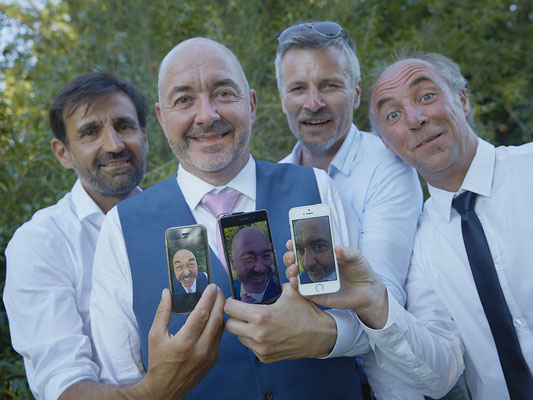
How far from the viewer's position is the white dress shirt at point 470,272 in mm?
2156

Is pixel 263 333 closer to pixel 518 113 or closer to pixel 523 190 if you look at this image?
pixel 523 190

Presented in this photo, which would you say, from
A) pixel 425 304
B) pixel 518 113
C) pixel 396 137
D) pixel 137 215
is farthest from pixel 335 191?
pixel 518 113

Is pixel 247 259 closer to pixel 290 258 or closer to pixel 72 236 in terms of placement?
pixel 290 258

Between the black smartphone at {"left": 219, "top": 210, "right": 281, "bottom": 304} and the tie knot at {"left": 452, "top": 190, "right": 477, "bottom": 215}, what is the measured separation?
1138mm

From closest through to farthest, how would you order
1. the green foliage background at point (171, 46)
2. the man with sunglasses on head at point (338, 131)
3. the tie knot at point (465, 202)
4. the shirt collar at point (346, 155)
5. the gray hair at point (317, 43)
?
1. the tie knot at point (465, 202)
2. the man with sunglasses on head at point (338, 131)
3. the shirt collar at point (346, 155)
4. the gray hair at point (317, 43)
5. the green foliage background at point (171, 46)

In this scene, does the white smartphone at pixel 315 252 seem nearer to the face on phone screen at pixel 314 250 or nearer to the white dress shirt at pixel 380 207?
the face on phone screen at pixel 314 250

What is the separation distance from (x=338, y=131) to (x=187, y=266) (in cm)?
156

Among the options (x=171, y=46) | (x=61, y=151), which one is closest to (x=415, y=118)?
(x=61, y=151)

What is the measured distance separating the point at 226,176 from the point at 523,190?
57.9 inches

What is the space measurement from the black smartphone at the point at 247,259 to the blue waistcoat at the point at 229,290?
0.20 meters

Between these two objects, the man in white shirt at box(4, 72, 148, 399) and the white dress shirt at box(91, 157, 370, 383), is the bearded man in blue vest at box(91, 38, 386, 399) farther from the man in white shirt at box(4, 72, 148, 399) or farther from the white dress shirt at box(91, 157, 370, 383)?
the man in white shirt at box(4, 72, 148, 399)

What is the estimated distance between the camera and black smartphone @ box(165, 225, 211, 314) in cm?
167

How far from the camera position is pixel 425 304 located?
7.47 feet

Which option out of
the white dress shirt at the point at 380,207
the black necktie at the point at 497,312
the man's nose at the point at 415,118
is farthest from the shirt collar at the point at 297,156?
the black necktie at the point at 497,312
